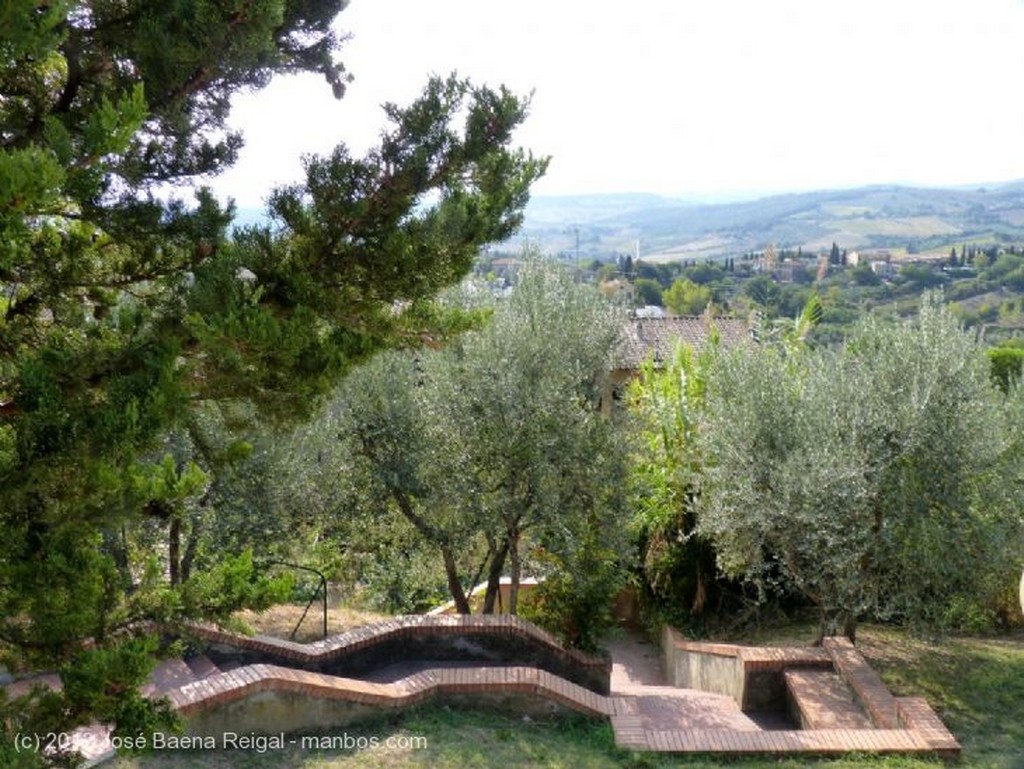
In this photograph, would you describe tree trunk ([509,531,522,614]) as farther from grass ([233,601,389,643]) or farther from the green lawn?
the green lawn

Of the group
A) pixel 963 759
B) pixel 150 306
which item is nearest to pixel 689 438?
pixel 963 759

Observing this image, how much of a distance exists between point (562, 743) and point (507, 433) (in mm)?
3595

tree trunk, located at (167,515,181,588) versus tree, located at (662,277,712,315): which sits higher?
tree trunk, located at (167,515,181,588)

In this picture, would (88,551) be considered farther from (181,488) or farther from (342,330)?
(342,330)

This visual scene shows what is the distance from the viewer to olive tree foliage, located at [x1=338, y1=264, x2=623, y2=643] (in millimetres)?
10266

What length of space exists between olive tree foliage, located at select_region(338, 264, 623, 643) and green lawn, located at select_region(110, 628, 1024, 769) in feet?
9.07

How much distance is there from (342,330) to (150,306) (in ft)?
3.91

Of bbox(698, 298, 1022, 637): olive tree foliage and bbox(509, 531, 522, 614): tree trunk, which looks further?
bbox(509, 531, 522, 614): tree trunk

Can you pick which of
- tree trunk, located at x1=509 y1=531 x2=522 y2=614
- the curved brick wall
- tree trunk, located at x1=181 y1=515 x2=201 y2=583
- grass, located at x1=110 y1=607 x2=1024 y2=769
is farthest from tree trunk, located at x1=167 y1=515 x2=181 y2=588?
grass, located at x1=110 y1=607 x2=1024 y2=769

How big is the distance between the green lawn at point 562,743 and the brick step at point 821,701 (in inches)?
32.8

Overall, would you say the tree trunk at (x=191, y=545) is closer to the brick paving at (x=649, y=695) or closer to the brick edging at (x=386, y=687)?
the brick paving at (x=649, y=695)

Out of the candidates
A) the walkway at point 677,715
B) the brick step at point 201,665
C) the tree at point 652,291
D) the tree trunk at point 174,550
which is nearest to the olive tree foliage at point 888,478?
the walkway at point 677,715

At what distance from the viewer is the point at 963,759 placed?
7.59m

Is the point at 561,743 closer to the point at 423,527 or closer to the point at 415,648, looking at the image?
the point at 415,648
